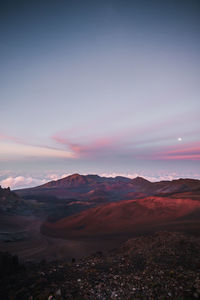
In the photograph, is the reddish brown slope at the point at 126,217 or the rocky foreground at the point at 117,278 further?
the reddish brown slope at the point at 126,217

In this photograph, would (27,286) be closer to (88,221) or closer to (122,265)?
(122,265)

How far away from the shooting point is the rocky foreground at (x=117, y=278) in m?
6.18

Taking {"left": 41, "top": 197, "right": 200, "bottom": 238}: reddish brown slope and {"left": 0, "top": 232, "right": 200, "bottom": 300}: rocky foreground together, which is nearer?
{"left": 0, "top": 232, "right": 200, "bottom": 300}: rocky foreground

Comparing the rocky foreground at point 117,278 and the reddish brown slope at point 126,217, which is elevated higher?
the rocky foreground at point 117,278

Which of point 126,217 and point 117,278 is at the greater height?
point 117,278

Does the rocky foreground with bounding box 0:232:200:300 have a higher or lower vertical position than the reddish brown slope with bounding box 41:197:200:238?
higher

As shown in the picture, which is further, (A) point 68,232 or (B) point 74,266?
(A) point 68,232

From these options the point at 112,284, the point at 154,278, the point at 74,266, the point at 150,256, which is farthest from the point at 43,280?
the point at 150,256

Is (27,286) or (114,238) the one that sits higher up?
(27,286)

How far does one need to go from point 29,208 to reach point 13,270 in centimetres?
5108

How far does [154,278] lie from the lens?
23.6 ft

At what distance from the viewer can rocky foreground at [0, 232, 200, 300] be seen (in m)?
6.18

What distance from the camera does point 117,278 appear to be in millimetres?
7641

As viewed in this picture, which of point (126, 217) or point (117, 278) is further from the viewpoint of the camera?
point (126, 217)
